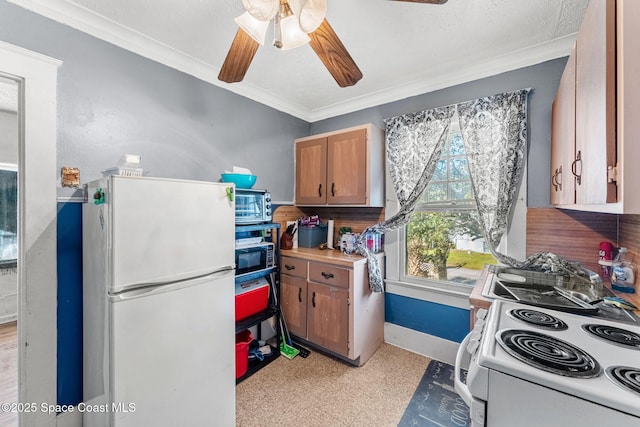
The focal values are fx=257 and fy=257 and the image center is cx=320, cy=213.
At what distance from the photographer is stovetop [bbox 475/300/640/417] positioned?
2.35 feet

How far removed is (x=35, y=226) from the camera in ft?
4.78

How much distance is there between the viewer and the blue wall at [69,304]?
5.08ft

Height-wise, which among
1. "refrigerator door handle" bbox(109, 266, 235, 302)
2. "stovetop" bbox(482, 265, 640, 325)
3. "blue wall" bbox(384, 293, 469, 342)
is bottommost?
"blue wall" bbox(384, 293, 469, 342)

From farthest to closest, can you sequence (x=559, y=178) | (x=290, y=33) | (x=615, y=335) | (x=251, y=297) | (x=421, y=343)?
(x=421, y=343)
(x=251, y=297)
(x=559, y=178)
(x=290, y=33)
(x=615, y=335)

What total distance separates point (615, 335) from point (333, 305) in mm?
1709

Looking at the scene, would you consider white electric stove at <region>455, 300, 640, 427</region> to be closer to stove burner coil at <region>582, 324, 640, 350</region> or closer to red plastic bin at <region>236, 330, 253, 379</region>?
stove burner coil at <region>582, 324, 640, 350</region>

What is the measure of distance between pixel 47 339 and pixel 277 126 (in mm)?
2446

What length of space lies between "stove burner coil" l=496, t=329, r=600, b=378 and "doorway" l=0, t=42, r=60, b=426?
7.61ft

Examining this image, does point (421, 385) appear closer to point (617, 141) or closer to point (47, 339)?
point (617, 141)

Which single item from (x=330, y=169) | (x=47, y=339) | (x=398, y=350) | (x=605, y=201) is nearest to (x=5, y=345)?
(x=47, y=339)

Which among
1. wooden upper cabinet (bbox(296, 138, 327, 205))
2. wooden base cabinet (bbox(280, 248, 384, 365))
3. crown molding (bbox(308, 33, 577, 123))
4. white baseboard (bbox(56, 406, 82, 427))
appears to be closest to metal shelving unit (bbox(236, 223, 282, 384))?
wooden base cabinet (bbox(280, 248, 384, 365))

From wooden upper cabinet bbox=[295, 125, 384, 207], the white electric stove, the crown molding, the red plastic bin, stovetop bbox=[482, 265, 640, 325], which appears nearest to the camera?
the white electric stove

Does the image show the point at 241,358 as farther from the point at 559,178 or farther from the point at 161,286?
the point at 559,178

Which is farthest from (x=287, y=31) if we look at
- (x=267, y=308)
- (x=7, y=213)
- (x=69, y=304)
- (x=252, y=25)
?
(x=7, y=213)
